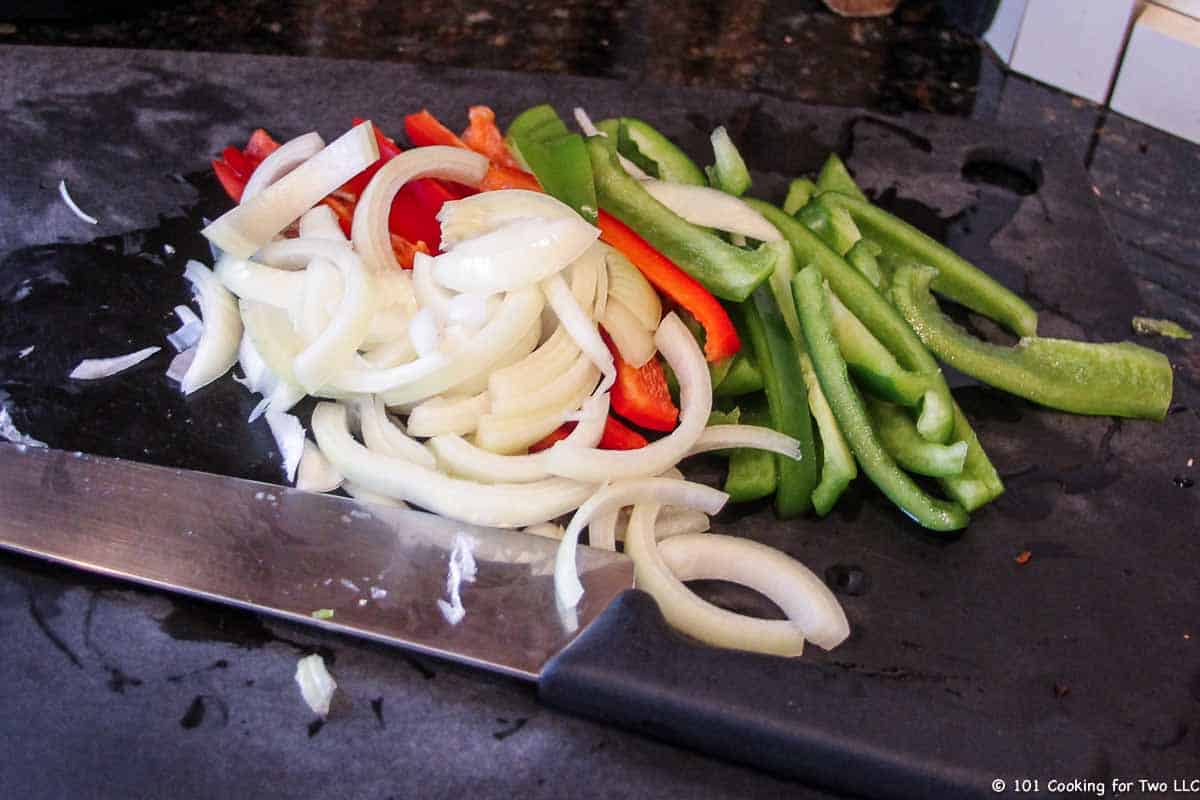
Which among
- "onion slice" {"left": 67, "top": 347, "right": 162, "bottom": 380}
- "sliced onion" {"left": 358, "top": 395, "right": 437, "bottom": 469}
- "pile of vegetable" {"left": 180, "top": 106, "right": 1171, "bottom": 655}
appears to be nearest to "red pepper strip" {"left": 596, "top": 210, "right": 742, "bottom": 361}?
"pile of vegetable" {"left": 180, "top": 106, "right": 1171, "bottom": 655}

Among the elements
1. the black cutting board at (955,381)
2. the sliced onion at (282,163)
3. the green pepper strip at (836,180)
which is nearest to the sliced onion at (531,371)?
the black cutting board at (955,381)

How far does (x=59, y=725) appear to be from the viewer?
4.84 feet

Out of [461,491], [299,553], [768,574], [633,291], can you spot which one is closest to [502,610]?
[461,491]

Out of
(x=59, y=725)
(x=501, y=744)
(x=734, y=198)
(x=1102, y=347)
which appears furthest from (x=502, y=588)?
(x=1102, y=347)

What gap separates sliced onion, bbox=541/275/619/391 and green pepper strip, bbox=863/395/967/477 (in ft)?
1.68

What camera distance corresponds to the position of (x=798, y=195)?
2.32 meters

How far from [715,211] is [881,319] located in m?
0.39

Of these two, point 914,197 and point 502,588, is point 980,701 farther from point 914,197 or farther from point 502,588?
point 914,197

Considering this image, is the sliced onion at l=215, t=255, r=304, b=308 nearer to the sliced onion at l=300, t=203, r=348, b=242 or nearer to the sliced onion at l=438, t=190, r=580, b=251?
the sliced onion at l=300, t=203, r=348, b=242

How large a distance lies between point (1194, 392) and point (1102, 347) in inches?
9.8

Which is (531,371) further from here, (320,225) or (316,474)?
(320,225)

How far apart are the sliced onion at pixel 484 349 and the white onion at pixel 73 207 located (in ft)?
3.22

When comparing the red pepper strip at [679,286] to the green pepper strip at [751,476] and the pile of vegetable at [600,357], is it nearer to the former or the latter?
the pile of vegetable at [600,357]

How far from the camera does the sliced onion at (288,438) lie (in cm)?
184
